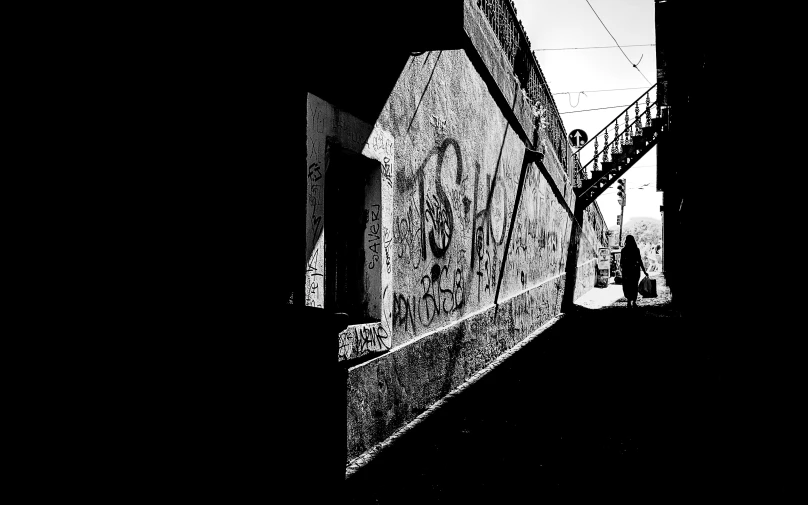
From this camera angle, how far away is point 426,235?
557cm

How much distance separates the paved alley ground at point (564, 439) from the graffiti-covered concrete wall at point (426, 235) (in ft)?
1.19

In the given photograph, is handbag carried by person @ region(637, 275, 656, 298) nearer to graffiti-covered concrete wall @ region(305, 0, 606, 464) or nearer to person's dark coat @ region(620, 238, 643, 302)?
person's dark coat @ region(620, 238, 643, 302)

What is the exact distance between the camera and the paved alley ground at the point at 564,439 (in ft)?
11.5

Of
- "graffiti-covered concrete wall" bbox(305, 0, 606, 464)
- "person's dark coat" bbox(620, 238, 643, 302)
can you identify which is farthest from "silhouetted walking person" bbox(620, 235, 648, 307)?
"graffiti-covered concrete wall" bbox(305, 0, 606, 464)

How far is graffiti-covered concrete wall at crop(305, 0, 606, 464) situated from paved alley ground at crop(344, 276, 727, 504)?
363 mm

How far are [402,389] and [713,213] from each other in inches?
122

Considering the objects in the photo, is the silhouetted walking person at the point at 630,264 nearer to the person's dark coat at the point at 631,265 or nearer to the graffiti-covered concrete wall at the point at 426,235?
the person's dark coat at the point at 631,265

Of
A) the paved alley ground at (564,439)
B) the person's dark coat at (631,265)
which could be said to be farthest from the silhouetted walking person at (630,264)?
the paved alley ground at (564,439)

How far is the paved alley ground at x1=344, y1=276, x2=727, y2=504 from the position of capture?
349cm

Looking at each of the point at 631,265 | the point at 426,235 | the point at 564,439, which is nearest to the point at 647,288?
the point at 631,265

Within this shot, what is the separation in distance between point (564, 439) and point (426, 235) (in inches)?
84.4

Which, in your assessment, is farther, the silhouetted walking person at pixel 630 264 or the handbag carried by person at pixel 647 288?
the handbag carried by person at pixel 647 288

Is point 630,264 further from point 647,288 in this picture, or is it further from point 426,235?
point 426,235

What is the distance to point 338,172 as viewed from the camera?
14.6ft
